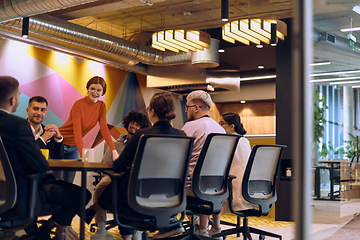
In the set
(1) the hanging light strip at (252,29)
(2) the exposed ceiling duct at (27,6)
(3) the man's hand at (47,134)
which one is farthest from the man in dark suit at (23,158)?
(1) the hanging light strip at (252,29)

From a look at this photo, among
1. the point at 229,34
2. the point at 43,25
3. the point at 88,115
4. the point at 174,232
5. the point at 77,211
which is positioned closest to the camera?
the point at 77,211

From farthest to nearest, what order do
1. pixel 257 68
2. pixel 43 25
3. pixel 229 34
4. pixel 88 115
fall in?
pixel 257 68 < pixel 43 25 < pixel 229 34 < pixel 88 115

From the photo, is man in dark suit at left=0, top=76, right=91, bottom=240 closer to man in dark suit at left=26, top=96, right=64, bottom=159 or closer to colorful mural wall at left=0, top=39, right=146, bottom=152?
man in dark suit at left=26, top=96, right=64, bottom=159

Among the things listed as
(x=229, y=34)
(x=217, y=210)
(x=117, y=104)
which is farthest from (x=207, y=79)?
(x=217, y=210)

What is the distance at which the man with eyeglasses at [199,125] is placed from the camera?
3.25 metres

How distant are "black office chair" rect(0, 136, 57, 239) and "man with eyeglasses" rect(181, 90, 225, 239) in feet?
3.92

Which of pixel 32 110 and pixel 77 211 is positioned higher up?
pixel 32 110

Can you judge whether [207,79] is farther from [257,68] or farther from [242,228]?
[242,228]

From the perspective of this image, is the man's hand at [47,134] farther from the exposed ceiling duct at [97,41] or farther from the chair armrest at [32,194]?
the exposed ceiling duct at [97,41]

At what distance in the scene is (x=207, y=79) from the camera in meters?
7.75

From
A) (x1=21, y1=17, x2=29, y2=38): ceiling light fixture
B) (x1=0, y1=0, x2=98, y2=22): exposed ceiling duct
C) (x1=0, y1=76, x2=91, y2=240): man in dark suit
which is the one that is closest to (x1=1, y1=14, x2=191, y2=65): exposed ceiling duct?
(x1=21, y1=17, x2=29, y2=38): ceiling light fixture

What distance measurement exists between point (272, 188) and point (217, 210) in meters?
0.78

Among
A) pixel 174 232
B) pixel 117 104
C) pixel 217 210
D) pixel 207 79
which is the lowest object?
pixel 174 232

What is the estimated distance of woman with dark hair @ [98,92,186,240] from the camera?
2.40m
